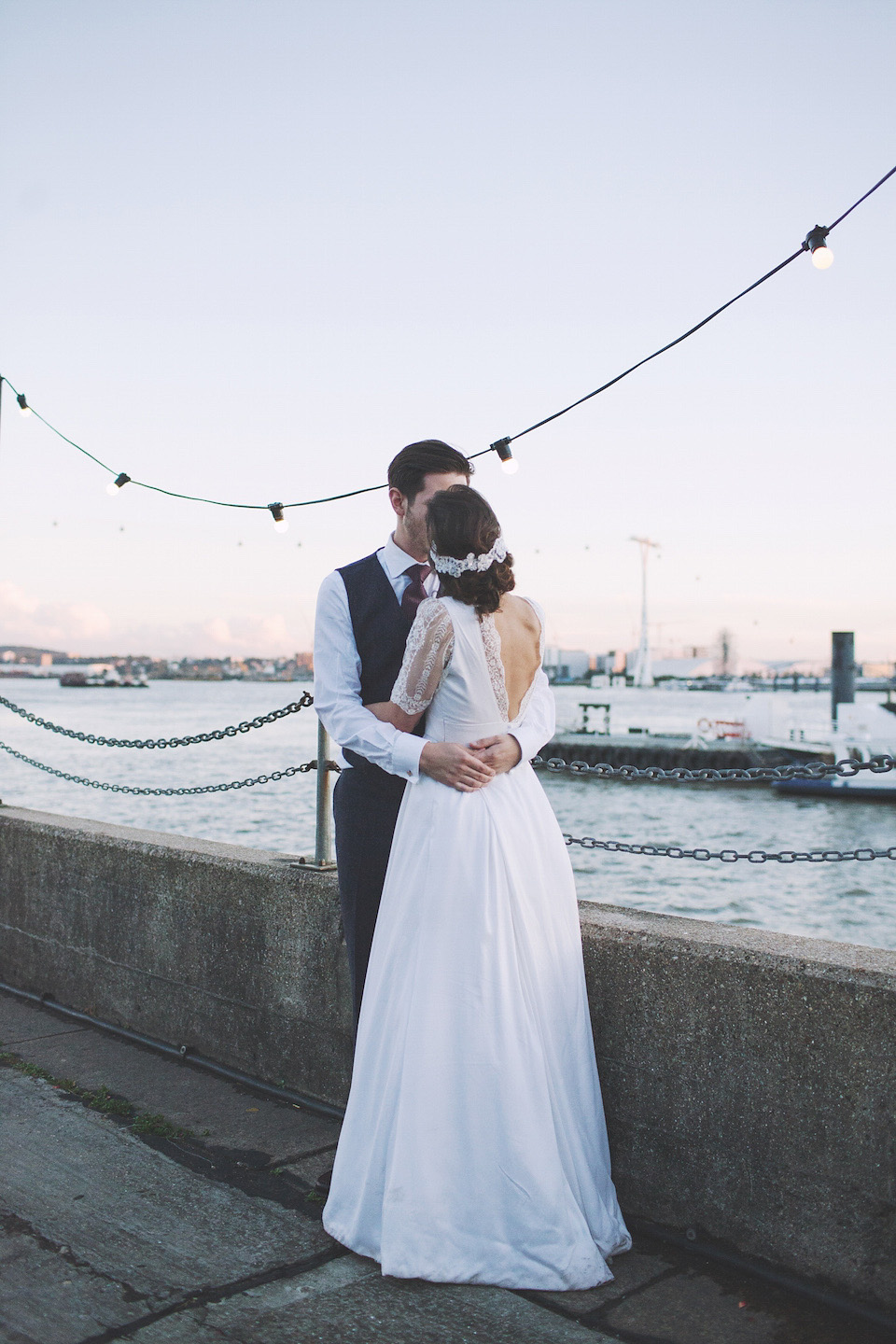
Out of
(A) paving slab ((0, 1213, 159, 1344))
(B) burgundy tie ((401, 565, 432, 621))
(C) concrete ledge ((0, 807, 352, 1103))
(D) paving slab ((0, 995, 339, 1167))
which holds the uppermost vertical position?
(B) burgundy tie ((401, 565, 432, 621))

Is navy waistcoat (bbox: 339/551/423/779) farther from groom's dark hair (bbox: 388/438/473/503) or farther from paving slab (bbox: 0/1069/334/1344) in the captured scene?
paving slab (bbox: 0/1069/334/1344)

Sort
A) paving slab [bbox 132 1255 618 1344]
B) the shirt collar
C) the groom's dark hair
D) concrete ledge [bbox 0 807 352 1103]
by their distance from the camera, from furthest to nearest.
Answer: concrete ledge [bbox 0 807 352 1103]
the shirt collar
the groom's dark hair
paving slab [bbox 132 1255 618 1344]

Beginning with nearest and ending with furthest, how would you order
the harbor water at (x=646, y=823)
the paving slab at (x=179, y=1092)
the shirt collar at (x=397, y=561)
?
the shirt collar at (x=397, y=561) < the paving slab at (x=179, y=1092) < the harbor water at (x=646, y=823)

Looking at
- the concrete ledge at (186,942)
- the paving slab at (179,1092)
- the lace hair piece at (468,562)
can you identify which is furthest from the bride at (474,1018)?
the concrete ledge at (186,942)

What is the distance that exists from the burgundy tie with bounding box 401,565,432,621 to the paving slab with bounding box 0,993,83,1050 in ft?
9.93

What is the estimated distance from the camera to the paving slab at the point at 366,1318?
2.51 meters

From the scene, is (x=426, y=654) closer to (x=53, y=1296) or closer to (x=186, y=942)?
(x=53, y=1296)

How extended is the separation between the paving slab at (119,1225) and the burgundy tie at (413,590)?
74.0 inches

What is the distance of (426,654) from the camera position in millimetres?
2918

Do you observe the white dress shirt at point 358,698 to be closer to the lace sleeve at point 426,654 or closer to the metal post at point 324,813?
the lace sleeve at point 426,654

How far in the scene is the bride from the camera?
279 cm

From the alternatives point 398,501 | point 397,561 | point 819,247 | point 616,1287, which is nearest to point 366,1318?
point 616,1287

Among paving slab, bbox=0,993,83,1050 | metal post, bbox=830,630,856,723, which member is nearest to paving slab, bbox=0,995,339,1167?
paving slab, bbox=0,993,83,1050

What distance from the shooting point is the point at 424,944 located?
2914mm
